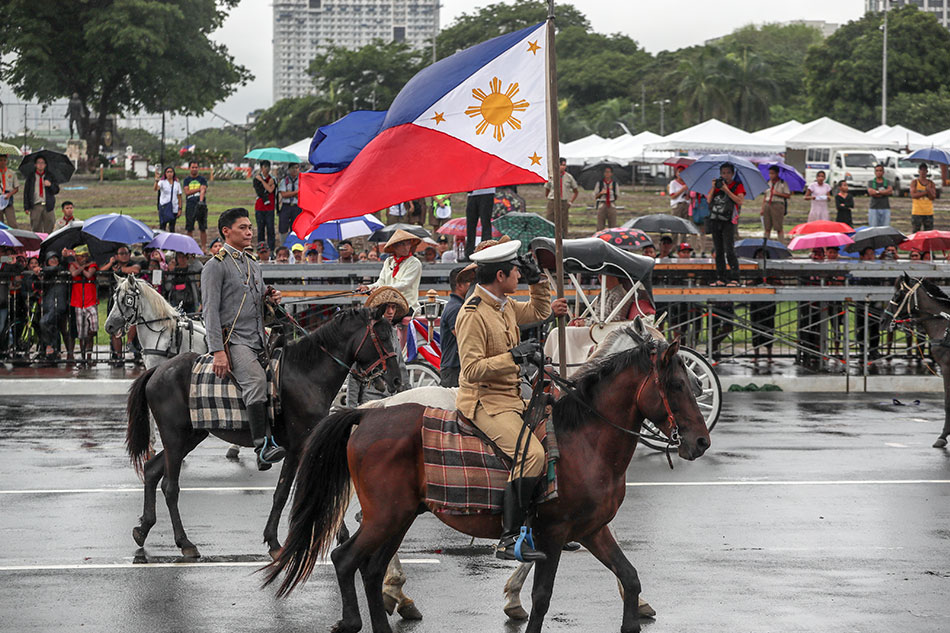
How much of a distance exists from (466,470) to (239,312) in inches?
116

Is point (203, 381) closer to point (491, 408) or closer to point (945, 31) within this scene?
A: point (491, 408)

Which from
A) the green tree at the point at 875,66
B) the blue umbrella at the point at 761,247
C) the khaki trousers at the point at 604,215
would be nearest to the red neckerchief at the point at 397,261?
the blue umbrella at the point at 761,247

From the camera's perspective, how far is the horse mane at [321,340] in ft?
31.1

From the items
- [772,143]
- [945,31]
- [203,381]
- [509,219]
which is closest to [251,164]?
[772,143]

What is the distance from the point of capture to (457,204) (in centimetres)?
4203

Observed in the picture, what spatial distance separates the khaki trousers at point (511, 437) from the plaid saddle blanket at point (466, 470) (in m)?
0.05

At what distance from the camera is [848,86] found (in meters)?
77.3

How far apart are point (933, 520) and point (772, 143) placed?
93.1 ft

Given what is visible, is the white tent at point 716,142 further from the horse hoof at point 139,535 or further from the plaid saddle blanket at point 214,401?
the horse hoof at point 139,535

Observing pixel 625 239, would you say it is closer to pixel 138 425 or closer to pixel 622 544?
pixel 622 544

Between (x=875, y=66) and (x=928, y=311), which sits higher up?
(x=875, y=66)

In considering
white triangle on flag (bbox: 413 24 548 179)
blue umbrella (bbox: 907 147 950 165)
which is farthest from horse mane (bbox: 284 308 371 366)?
blue umbrella (bbox: 907 147 950 165)

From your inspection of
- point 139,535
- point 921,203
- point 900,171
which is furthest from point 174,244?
point 900,171

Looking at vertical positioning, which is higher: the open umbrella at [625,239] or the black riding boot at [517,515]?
the open umbrella at [625,239]
